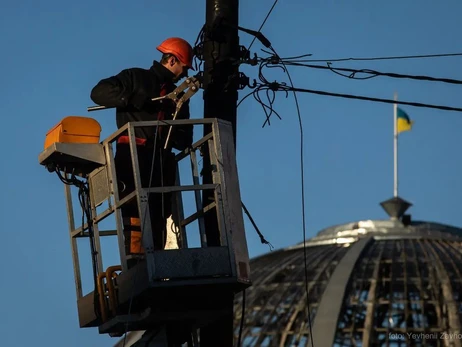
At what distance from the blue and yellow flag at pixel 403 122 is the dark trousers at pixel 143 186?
99.3 ft

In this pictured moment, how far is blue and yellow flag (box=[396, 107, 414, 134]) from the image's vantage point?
4384 cm

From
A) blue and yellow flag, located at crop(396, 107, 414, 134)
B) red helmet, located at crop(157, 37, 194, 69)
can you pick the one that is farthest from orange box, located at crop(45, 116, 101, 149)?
blue and yellow flag, located at crop(396, 107, 414, 134)

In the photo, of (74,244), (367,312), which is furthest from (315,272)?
(74,244)

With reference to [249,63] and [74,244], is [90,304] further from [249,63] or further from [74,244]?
[249,63]

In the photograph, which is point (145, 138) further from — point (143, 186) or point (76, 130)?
point (76, 130)

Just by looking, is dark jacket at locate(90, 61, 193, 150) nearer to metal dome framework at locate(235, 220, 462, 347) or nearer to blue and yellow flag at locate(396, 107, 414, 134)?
metal dome framework at locate(235, 220, 462, 347)

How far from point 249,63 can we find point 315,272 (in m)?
23.7

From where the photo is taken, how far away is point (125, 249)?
13.7m

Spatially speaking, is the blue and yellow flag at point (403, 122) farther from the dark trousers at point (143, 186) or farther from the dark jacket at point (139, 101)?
the dark trousers at point (143, 186)

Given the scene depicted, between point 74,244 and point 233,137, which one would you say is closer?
point 233,137

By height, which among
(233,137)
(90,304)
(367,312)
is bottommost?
(367,312)

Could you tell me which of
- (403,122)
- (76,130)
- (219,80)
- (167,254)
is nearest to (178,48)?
(219,80)

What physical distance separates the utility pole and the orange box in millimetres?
965

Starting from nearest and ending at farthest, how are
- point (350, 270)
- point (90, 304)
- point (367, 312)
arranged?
point (90, 304), point (367, 312), point (350, 270)
